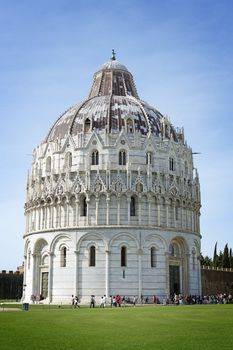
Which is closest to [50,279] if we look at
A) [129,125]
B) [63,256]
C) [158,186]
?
[63,256]

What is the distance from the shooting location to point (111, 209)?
59062 mm

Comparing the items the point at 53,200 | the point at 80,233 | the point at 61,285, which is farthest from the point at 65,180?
the point at 61,285

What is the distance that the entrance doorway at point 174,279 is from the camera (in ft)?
199

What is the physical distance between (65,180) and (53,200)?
2.88 meters

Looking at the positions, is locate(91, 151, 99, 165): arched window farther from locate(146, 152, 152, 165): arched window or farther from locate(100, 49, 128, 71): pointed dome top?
locate(100, 49, 128, 71): pointed dome top

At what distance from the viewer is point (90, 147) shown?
62.2 m

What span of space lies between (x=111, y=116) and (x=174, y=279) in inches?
871

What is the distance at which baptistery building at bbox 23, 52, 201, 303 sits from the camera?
58125mm

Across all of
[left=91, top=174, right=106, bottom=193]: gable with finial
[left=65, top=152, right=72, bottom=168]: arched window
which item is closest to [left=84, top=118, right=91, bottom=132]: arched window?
[left=65, top=152, right=72, bottom=168]: arched window

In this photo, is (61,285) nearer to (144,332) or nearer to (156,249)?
(156,249)

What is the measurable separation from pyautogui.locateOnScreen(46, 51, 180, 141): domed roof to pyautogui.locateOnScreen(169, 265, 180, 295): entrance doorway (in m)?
17.4

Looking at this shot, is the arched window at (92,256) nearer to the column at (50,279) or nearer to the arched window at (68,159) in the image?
the column at (50,279)

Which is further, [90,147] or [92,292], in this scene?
[90,147]

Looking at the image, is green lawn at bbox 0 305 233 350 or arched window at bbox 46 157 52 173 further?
arched window at bbox 46 157 52 173
